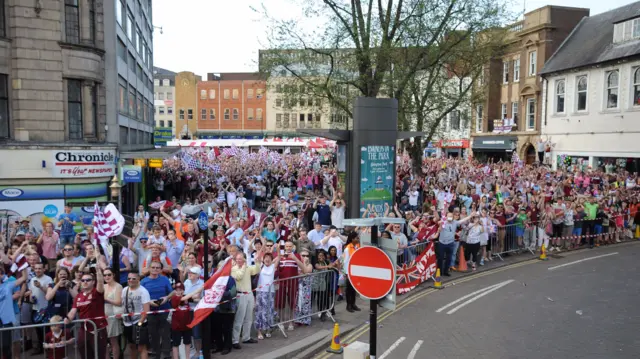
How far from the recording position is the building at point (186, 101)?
7994 cm

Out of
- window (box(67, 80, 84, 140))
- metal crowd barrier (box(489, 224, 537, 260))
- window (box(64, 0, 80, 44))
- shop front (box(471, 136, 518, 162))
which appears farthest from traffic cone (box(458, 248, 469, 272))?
shop front (box(471, 136, 518, 162))

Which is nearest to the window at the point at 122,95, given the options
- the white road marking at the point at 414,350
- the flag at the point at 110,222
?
the flag at the point at 110,222

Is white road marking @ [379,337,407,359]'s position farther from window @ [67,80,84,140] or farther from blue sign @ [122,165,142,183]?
window @ [67,80,84,140]

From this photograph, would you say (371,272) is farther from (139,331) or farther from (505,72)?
(505,72)

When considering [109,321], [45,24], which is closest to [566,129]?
[45,24]

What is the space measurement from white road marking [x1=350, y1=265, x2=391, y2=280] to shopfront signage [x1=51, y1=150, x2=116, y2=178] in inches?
572

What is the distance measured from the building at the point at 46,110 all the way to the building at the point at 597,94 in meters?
30.1

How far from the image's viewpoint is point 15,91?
16.9 m

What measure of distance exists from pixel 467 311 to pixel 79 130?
14.7 m

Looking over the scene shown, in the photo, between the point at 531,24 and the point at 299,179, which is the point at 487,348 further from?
the point at 531,24

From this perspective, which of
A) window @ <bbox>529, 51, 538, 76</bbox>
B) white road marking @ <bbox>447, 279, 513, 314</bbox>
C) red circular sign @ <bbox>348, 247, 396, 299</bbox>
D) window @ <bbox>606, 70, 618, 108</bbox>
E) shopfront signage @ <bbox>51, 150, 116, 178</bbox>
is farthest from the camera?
window @ <bbox>529, 51, 538, 76</bbox>

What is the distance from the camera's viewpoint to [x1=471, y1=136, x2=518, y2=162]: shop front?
144 feet

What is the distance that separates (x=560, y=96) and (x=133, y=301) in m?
37.7

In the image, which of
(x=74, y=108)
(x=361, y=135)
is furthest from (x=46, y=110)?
(x=361, y=135)
